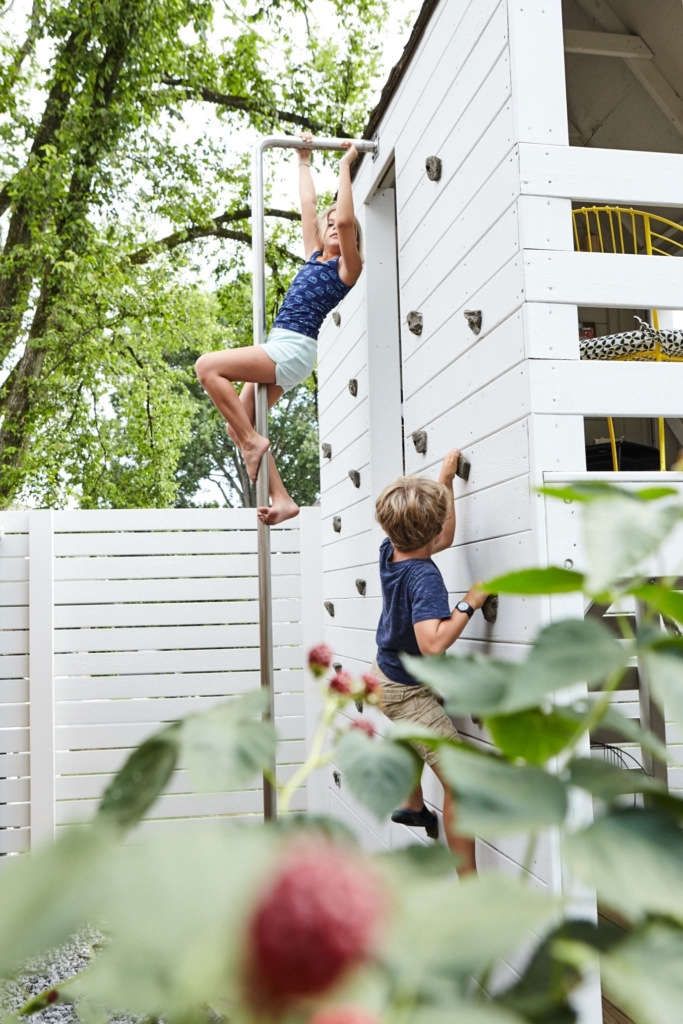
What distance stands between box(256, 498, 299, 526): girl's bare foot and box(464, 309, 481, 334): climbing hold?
1.07 metres

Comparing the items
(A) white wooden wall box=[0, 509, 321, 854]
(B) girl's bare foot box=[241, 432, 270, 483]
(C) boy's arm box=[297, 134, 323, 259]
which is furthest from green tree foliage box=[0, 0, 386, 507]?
(B) girl's bare foot box=[241, 432, 270, 483]

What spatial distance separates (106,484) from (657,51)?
8559mm

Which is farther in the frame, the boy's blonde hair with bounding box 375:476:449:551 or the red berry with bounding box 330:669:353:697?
the boy's blonde hair with bounding box 375:476:449:551

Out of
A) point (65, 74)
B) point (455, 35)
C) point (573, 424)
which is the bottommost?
point (573, 424)

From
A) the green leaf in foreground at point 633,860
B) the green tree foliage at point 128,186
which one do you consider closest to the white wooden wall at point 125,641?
the green tree foliage at point 128,186

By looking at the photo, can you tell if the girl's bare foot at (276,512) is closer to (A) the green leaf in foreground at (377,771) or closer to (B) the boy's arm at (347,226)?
(B) the boy's arm at (347,226)

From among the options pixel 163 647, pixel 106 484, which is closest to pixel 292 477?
pixel 106 484

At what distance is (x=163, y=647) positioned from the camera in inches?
198

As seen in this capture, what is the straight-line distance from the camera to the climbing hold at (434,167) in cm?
270

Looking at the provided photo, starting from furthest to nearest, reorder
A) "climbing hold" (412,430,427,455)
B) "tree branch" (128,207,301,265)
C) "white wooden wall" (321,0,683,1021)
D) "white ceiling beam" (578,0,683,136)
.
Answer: "tree branch" (128,207,301,265) → "white ceiling beam" (578,0,683,136) → "climbing hold" (412,430,427,455) → "white wooden wall" (321,0,683,1021)

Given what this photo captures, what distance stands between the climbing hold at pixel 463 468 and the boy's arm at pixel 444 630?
0.34m

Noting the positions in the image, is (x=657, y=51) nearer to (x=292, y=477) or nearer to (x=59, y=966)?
(x=59, y=966)

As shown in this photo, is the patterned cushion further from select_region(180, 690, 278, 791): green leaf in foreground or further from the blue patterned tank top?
select_region(180, 690, 278, 791): green leaf in foreground

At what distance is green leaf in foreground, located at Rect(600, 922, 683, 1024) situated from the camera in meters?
0.31
